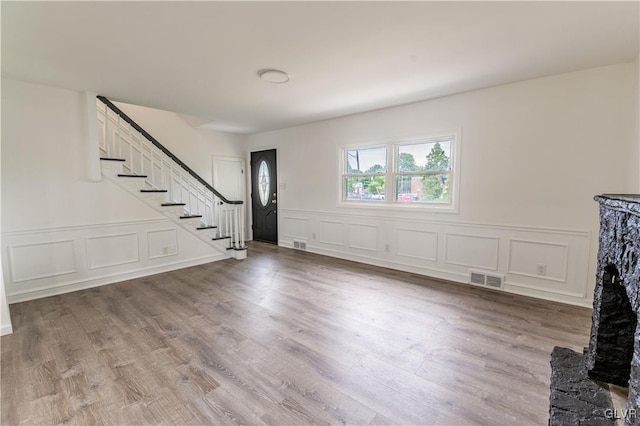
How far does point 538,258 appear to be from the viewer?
10.8 feet

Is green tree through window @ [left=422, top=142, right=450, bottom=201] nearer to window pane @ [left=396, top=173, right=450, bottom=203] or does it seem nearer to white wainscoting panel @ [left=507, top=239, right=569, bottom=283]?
window pane @ [left=396, top=173, right=450, bottom=203]

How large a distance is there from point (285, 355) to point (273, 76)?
2.72m

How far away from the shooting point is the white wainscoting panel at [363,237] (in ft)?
15.5

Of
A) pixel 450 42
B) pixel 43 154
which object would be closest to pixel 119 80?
pixel 43 154

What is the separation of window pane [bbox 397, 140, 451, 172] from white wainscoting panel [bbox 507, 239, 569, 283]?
135cm

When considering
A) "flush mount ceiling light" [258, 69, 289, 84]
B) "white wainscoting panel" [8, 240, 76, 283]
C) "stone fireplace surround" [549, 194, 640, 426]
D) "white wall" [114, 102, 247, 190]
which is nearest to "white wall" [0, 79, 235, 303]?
"white wainscoting panel" [8, 240, 76, 283]

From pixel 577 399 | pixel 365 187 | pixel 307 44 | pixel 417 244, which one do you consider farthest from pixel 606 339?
pixel 365 187

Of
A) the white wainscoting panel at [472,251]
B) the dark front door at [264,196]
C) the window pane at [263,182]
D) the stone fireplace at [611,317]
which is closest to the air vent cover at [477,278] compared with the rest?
the white wainscoting panel at [472,251]

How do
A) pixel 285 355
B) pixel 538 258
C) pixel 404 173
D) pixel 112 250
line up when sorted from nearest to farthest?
pixel 285 355 → pixel 538 258 → pixel 112 250 → pixel 404 173

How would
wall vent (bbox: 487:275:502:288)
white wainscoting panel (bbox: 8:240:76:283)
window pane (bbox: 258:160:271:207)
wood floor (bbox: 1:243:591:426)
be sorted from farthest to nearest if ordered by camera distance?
window pane (bbox: 258:160:271:207), wall vent (bbox: 487:275:502:288), white wainscoting panel (bbox: 8:240:76:283), wood floor (bbox: 1:243:591:426)

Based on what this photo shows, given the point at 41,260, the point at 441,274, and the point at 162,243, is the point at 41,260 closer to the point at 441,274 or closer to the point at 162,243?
the point at 162,243

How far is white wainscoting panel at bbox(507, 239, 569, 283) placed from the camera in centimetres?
317

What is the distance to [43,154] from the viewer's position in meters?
3.39

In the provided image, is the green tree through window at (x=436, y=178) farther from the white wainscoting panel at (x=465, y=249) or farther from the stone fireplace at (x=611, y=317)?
the stone fireplace at (x=611, y=317)
